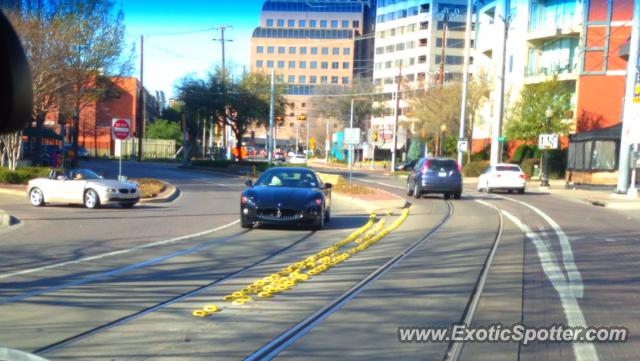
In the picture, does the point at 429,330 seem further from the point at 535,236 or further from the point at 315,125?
the point at 315,125

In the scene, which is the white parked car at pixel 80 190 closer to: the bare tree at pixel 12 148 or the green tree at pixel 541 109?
the bare tree at pixel 12 148

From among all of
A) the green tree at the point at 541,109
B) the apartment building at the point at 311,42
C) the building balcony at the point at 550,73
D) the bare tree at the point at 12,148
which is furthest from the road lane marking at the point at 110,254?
the apartment building at the point at 311,42

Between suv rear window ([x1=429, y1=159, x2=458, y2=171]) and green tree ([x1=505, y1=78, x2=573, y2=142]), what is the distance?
73.4 ft

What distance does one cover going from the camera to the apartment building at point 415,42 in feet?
330

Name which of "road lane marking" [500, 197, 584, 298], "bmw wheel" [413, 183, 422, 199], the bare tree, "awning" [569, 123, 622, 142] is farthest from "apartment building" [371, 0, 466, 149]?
"road lane marking" [500, 197, 584, 298]

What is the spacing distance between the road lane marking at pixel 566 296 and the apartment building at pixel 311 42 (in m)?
115

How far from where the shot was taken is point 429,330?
6.68 metres

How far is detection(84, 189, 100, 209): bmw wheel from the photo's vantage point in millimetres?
20188

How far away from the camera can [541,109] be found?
153 feet

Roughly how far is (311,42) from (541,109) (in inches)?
3385

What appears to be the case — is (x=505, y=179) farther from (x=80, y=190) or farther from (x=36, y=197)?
(x=36, y=197)

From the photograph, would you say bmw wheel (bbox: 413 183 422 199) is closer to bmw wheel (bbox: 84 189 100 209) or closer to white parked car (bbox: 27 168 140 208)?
white parked car (bbox: 27 168 140 208)

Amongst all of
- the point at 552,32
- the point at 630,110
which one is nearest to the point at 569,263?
the point at 630,110

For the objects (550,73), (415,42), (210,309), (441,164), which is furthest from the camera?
(415,42)
